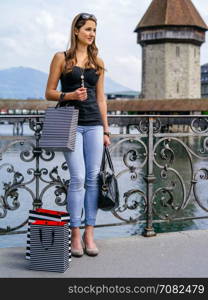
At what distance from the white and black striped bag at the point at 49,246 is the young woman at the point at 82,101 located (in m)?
0.21

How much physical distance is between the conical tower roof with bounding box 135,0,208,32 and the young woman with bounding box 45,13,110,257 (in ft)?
138

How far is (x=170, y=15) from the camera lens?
4400 cm

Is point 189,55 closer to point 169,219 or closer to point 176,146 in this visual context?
point 176,146

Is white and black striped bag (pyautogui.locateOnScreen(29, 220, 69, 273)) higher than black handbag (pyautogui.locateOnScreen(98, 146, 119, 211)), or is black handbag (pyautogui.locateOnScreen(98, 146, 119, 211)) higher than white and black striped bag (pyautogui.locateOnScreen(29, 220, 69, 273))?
black handbag (pyautogui.locateOnScreen(98, 146, 119, 211))

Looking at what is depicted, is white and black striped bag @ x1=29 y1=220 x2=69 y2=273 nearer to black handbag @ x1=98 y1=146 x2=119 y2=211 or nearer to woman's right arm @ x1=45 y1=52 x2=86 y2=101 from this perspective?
black handbag @ x1=98 y1=146 x2=119 y2=211

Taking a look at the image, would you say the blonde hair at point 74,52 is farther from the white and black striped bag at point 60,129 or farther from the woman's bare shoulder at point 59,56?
the white and black striped bag at point 60,129

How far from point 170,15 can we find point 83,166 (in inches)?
1733

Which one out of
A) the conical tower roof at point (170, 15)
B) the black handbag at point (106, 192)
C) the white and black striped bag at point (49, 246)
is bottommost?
the white and black striped bag at point (49, 246)

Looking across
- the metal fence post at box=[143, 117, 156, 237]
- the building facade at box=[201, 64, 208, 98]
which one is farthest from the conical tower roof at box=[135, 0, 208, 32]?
the metal fence post at box=[143, 117, 156, 237]

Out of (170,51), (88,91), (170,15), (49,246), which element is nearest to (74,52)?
(88,91)

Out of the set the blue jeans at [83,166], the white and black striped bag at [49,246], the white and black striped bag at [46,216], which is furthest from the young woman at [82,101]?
the white and black striped bag at [49,246]

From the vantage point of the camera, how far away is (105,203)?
2.54 metres

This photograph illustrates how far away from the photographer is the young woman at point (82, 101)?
7.89 ft

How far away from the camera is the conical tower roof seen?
43.2 meters
